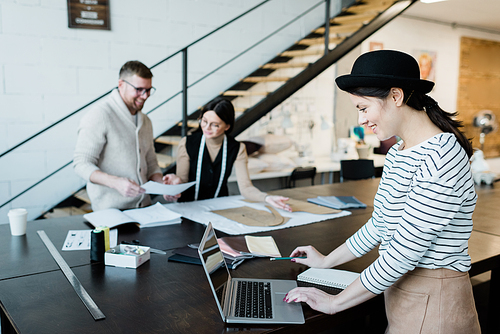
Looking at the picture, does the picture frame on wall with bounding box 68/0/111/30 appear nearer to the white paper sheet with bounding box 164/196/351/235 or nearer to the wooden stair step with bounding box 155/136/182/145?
the wooden stair step with bounding box 155/136/182/145

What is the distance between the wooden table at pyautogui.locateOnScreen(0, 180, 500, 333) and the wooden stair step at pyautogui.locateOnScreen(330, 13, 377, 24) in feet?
12.3

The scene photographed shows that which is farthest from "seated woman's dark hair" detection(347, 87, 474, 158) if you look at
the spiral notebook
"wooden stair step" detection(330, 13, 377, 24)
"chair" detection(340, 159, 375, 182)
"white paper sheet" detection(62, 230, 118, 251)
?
"wooden stair step" detection(330, 13, 377, 24)

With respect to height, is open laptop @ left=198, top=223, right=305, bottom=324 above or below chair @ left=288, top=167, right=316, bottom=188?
above

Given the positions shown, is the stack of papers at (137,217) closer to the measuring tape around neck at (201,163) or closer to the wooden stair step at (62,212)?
the measuring tape around neck at (201,163)

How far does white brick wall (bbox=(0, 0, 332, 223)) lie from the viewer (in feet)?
13.3

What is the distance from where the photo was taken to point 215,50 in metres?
5.27

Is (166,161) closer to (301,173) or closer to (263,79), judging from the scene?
(263,79)

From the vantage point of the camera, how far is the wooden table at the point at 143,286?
3.81 ft

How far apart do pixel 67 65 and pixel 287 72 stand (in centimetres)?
237

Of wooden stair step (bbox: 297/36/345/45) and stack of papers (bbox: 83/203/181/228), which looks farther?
wooden stair step (bbox: 297/36/345/45)

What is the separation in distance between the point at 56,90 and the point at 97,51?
0.58 m

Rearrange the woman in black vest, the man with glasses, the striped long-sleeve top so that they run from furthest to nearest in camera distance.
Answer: the woman in black vest
the man with glasses
the striped long-sleeve top

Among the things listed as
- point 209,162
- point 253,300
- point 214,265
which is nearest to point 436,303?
point 253,300

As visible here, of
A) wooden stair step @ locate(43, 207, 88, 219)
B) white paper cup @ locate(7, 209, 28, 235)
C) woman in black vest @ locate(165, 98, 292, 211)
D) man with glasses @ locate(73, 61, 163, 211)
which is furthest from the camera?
wooden stair step @ locate(43, 207, 88, 219)
